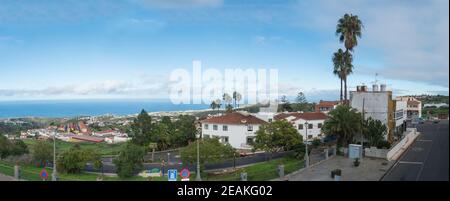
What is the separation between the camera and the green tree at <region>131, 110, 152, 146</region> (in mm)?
42281

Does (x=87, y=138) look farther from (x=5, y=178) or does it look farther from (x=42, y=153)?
(x=5, y=178)

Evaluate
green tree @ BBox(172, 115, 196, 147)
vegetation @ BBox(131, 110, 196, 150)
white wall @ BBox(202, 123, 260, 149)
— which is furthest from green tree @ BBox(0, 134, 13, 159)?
white wall @ BBox(202, 123, 260, 149)

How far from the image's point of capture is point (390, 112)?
3812 centimetres

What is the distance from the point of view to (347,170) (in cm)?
2459

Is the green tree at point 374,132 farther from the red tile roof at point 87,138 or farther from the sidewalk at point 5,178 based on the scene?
the red tile roof at point 87,138

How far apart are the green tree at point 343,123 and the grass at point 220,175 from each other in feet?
14.1

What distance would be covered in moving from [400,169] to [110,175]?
65.3 ft

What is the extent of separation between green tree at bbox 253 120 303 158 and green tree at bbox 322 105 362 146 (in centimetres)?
300
